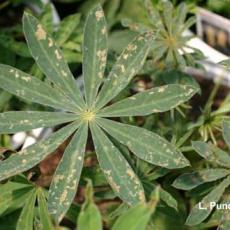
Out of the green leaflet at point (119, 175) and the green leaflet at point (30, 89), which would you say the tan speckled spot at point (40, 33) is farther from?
the green leaflet at point (119, 175)

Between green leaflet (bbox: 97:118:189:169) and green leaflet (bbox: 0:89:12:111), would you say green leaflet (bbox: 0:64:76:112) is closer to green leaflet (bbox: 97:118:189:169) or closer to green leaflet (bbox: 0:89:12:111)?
green leaflet (bbox: 97:118:189:169)

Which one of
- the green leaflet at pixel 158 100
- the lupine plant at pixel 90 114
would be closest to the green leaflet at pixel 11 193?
the lupine plant at pixel 90 114

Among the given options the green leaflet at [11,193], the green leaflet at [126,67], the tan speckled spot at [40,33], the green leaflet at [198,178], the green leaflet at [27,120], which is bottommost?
the green leaflet at [11,193]

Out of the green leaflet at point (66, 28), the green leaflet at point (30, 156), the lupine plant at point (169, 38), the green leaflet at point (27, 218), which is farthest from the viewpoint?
the green leaflet at point (66, 28)

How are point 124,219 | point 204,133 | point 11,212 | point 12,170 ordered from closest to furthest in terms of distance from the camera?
point 124,219 → point 12,170 → point 204,133 → point 11,212

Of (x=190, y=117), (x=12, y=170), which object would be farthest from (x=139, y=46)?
(x=190, y=117)

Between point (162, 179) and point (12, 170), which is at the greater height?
point (12, 170)

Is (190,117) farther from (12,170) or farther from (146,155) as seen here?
(12,170)
